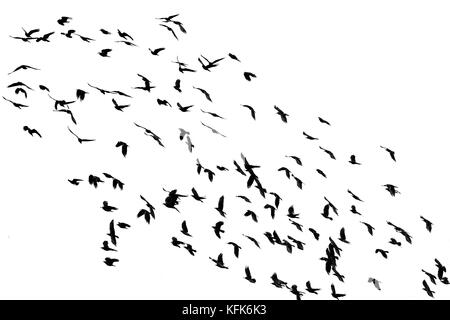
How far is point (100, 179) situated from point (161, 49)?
58.7 inches

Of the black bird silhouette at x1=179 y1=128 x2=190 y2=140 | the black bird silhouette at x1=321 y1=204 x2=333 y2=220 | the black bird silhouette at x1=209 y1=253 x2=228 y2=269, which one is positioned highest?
the black bird silhouette at x1=179 y1=128 x2=190 y2=140

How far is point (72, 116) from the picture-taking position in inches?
354

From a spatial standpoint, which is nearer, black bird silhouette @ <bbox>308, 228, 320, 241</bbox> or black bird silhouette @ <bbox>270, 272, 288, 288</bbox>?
black bird silhouette @ <bbox>270, 272, 288, 288</bbox>

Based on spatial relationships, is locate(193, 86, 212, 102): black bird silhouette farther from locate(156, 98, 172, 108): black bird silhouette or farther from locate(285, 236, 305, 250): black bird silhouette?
locate(285, 236, 305, 250): black bird silhouette

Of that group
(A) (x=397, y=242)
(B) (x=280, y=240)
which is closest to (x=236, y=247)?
(B) (x=280, y=240)

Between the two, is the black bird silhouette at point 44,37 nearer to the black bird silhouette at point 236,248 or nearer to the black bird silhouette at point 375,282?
the black bird silhouette at point 236,248

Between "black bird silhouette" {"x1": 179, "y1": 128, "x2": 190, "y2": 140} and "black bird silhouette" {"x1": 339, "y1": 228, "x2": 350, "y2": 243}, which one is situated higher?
"black bird silhouette" {"x1": 179, "y1": 128, "x2": 190, "y2": 140}

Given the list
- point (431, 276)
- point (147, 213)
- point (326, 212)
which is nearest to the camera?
point (147, 213)

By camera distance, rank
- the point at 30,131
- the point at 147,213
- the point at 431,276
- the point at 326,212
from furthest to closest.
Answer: the point at 30,131, the point at 431,276, the point at 326,212, the point at 147,213

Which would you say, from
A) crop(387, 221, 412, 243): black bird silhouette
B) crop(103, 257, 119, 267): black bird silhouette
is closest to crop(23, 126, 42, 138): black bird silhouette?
crop(103, 257, 119, 267): black bird silhouette

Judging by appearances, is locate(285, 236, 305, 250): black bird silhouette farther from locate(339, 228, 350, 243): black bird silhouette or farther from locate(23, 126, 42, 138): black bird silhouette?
locate(23, 126, 42, 138): black bird silhouette

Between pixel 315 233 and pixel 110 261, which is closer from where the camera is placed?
pixel 110 261

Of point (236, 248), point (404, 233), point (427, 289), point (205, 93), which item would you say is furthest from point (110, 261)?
point (427, 289)

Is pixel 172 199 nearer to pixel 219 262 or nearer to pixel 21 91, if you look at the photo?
pixel 219 262
